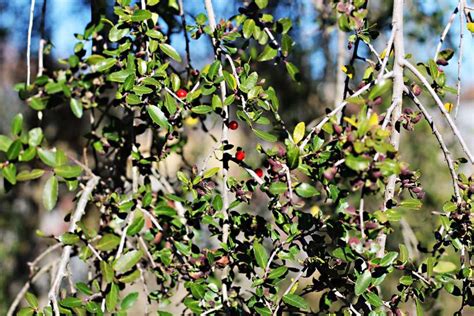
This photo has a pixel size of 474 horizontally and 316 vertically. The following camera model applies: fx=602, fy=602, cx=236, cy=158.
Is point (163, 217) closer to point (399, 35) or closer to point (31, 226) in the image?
point (399, 35)

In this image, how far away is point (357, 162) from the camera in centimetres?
69

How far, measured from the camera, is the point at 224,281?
1.06m

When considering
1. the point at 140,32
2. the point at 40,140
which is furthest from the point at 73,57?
the point at 40,140

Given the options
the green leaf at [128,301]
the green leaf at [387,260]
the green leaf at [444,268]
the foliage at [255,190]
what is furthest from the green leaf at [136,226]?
the green leaf at [444,268]

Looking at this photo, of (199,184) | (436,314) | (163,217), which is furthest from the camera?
(436,314)

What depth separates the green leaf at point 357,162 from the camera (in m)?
0.69

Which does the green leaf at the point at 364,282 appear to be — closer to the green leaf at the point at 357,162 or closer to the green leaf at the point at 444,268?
the green leaf at the point at 357,162

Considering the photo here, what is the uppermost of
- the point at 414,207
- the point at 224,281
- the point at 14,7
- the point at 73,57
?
the point at 14,7

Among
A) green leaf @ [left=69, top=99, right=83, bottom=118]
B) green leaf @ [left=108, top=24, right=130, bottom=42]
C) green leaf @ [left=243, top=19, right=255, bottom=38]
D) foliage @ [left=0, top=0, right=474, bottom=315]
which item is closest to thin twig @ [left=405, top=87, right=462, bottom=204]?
foliage @ [left=0, top=0, right=474, bottom=315]

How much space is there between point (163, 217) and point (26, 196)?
247 cm

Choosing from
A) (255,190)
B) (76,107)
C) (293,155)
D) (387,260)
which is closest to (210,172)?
(255,190)

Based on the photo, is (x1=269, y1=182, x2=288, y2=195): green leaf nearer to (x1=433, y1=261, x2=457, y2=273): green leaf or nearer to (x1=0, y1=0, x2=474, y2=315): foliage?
(x1=0, y1=0, x2=474, y2=315): foliage

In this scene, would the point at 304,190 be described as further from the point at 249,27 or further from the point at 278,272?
the point at 249,27

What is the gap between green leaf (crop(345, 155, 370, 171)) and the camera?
0.69 meters
